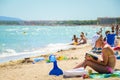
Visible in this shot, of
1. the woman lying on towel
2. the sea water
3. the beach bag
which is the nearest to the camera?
the woman lying on towel

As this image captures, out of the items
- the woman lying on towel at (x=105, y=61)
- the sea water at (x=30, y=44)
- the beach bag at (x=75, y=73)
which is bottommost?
the sea water at (x=30, y=44)

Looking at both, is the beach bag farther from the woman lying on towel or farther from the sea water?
the sea water

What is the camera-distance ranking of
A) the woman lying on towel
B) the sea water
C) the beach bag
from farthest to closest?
the sea water
the beach bag
the woman lying on towel

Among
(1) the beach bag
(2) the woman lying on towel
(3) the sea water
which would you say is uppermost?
(2) the woman lying on towel

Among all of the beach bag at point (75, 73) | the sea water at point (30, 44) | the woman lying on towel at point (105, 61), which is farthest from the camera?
the sea water at point (30, 44)

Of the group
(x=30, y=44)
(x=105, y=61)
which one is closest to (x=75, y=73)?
(x=105, y=61)

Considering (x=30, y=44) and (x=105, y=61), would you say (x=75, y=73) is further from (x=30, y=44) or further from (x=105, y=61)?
(x=30, y=44)

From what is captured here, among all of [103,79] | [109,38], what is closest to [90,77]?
[103,79]

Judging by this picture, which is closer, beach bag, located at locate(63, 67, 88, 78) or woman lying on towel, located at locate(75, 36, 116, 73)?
woman lying on towel, located at locate(75, 36, 116, 73)

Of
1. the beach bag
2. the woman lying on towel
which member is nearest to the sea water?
the beach bag

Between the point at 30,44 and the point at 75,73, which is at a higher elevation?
the point at 75,73

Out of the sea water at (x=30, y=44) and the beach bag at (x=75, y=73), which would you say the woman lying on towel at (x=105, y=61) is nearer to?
the beach bag at (x=75, y=73)

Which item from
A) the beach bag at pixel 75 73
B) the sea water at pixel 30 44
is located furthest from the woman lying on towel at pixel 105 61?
the sea water at pixel 30 44

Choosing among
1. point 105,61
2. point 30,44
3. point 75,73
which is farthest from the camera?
point 30,44
